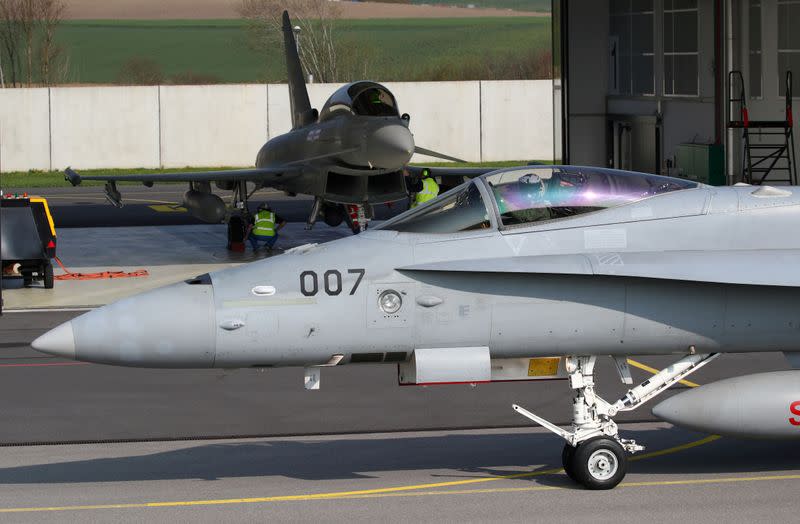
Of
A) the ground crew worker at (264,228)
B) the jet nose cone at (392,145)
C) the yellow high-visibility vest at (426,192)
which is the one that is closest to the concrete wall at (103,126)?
the ground crew worker at (264,228)

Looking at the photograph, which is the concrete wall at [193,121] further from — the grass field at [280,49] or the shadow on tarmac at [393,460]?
the shadow on tarmac at [393,460]

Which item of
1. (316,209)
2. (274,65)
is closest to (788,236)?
(316,209)

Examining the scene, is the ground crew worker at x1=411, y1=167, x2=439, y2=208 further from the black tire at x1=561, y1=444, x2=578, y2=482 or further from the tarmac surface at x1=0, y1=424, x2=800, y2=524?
the black tire at x1=561, y1=444, x2=578, y2=482

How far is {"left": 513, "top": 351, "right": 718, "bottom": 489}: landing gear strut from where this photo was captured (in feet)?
32.6

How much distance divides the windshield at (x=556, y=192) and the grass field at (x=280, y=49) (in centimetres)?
7430

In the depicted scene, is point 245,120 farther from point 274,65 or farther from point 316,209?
point 274,65

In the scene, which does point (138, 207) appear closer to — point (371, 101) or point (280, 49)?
point (371, 101)

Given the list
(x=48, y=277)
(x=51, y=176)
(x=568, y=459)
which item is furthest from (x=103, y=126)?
(x=568, y=459)

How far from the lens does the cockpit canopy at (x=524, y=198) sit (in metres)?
10.1

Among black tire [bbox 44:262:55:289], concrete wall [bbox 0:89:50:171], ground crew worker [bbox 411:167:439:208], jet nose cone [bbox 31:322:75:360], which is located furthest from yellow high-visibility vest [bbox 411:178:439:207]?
concrete wall [bbox 0:89:50:171]

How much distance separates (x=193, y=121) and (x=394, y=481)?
1935 inches

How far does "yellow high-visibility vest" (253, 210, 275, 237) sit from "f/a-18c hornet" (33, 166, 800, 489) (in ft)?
56.1

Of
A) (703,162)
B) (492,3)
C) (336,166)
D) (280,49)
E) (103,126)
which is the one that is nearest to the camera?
(336,166)

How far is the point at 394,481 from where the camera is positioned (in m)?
10.4
